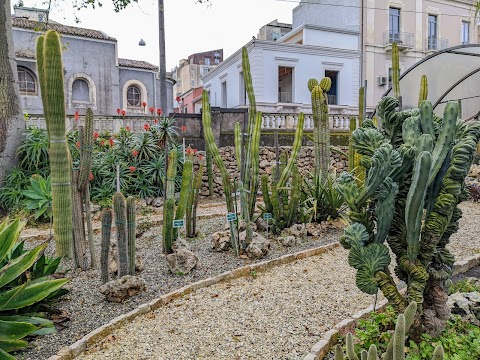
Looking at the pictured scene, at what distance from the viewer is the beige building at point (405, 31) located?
18.7 meters

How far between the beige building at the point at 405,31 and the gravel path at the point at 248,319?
53.2 feet

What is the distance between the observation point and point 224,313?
9.59 ft

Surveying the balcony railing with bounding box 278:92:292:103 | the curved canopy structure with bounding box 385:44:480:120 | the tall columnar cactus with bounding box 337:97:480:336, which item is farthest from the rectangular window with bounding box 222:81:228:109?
the tall columnar cactus with bounding box 337:97:480:336

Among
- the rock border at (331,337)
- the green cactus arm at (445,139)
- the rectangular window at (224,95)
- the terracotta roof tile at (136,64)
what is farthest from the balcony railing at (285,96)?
the green cactus arm at (445,139)

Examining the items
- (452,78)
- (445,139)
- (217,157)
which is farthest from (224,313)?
(452,78)

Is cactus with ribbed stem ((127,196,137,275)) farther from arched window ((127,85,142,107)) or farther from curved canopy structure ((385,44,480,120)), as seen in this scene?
arched window ((127,85,142,107))

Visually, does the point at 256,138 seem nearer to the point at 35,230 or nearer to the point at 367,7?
the point at 35,230

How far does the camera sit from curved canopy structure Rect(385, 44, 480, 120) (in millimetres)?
8062

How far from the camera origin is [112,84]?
1956 cm

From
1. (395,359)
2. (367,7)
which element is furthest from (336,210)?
(367,7)

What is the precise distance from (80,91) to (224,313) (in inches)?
732

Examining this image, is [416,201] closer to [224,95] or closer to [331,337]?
[331,337]

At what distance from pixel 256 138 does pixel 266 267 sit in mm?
1566

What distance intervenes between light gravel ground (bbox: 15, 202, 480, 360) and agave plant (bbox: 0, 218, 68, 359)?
18 cm
